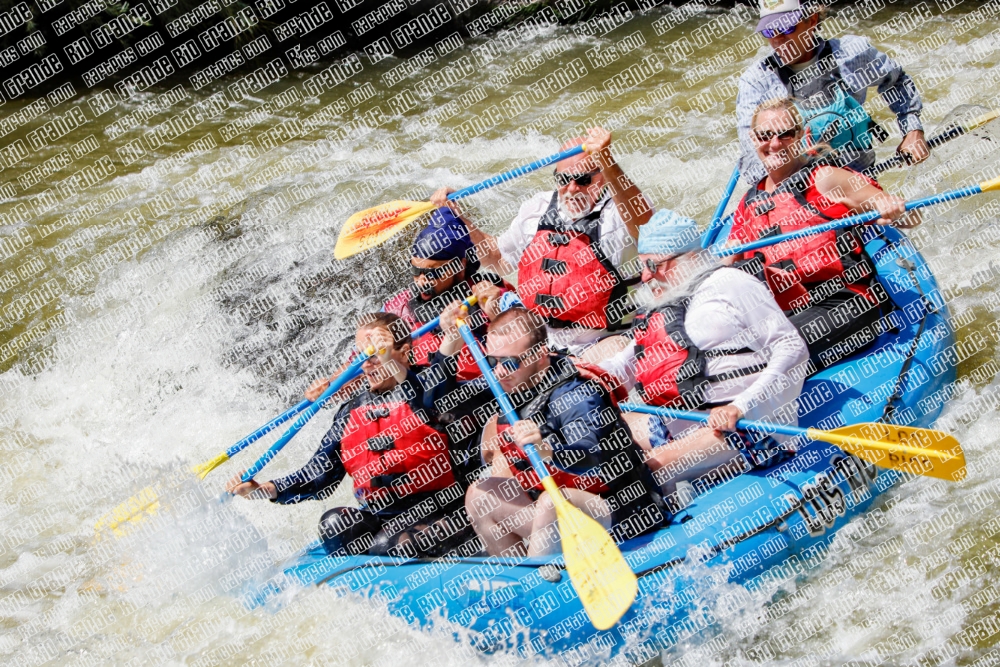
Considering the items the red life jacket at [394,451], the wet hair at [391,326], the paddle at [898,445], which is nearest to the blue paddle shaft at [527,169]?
the wet hair at [391,326]

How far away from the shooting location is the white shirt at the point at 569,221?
3963 millimetres

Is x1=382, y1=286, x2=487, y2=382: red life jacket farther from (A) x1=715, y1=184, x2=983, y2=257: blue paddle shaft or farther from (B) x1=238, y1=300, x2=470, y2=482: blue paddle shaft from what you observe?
(A) x1=715, y1=184, x2=983, y2=257: blue paddle shaft

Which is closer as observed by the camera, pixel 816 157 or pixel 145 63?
pixel 816 157

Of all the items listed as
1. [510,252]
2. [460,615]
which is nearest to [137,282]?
[510,252]

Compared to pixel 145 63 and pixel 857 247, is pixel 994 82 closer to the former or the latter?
pixel 857 247

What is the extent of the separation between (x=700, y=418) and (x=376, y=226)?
2.18m

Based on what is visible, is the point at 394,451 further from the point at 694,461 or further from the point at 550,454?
the point at 694,461

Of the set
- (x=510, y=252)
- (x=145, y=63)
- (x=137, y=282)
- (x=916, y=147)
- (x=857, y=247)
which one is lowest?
(x=857, y=247)

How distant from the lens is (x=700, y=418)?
3387mm

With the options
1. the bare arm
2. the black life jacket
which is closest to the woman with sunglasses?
the black life jacket

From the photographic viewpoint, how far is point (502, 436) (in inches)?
133

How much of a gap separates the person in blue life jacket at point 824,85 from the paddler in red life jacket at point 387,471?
1.90m

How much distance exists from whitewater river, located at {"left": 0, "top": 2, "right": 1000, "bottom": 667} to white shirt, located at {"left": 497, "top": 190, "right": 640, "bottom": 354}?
4.50 feet

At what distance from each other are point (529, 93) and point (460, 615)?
587 centimetres
